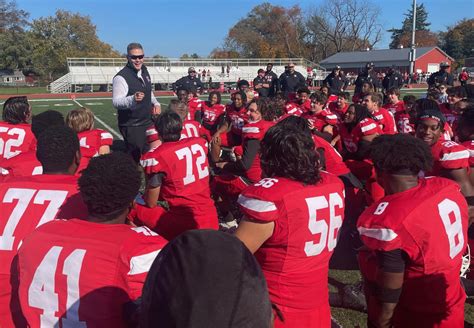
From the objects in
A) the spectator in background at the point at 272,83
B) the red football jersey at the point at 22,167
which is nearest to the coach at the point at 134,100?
the red football jersey at the point at 22,167

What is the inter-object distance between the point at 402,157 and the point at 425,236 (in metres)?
0.48

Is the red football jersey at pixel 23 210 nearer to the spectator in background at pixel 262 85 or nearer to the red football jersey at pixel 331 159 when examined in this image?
the red football jersey at pixel 331 159

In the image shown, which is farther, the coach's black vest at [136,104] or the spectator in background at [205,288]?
the coach's black vest at [136,104]

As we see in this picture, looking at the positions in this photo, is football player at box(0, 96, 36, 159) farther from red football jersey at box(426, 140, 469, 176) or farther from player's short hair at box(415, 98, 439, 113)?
player's short hair at box(415, 98, 439, 113)


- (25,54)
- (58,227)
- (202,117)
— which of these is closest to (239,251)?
(58,227)

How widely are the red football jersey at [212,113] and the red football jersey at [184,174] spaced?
586 centimetres

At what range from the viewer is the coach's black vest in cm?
589

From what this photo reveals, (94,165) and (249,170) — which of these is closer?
(94,165)

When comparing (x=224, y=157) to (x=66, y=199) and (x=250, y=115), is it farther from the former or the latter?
(x=66, y=199)

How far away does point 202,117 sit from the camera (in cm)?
1055

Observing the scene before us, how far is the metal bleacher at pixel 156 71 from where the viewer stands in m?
37.2

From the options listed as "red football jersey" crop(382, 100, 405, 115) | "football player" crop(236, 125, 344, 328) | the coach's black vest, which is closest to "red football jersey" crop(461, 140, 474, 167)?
"football player" crop(236, 125, 344, 328)

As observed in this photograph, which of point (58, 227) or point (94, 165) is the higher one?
point (94, 165)

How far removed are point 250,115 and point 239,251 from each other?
16.0ft
